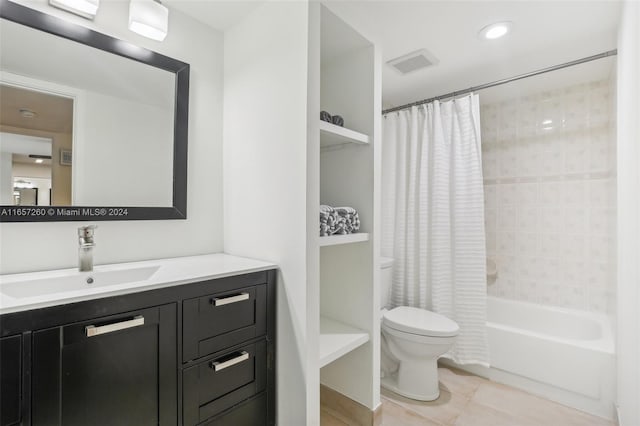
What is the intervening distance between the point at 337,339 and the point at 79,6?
190cm

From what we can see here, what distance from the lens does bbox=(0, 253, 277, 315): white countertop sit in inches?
33.9

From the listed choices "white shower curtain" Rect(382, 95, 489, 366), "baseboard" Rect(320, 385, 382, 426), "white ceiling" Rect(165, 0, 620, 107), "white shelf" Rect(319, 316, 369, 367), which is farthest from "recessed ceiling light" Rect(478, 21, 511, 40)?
"baseboard" Rect(320, 385, 382, 426)

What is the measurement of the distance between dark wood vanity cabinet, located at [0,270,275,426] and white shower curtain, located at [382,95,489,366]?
1414 millimetres

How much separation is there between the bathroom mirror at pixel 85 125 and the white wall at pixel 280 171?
316mm

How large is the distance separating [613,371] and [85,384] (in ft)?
8.38

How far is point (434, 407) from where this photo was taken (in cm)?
185

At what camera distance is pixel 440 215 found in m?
2.31

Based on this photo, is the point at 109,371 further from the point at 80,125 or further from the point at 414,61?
the point at 414,61

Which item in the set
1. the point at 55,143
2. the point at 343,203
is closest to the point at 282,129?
the point at 343,203

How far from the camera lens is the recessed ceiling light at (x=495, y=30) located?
5.40 feet

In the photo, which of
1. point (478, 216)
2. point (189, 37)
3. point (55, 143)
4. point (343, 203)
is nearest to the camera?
point (55, 143)

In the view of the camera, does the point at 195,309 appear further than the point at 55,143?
No

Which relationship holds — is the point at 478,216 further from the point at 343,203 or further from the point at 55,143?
the point at 55,143

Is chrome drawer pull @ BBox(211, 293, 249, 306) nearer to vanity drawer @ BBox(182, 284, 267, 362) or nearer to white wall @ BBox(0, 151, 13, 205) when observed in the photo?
vanity drawer @ BBox(182, 284, 267, 362)
